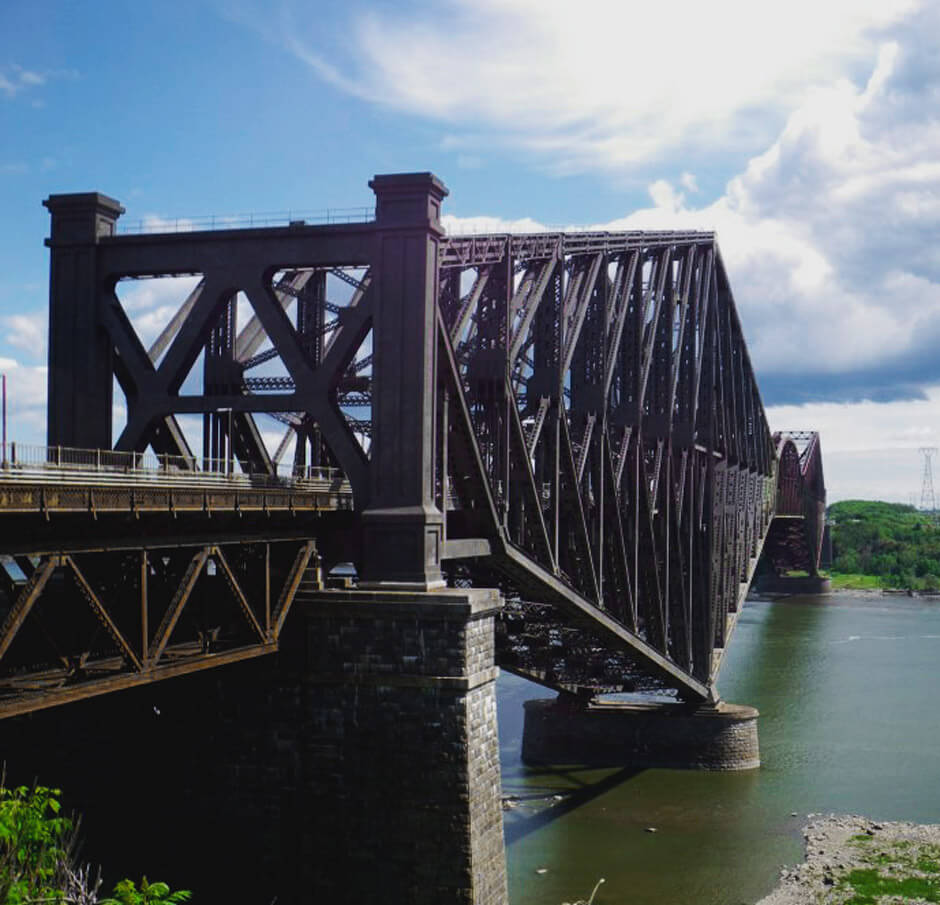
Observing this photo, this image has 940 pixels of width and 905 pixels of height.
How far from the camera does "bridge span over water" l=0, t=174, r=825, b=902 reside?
22578 millimetres

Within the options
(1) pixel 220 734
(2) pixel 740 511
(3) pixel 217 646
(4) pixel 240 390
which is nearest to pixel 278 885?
(1) pixel 220 734

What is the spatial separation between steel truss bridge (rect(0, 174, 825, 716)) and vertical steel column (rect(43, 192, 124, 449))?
0.06 m

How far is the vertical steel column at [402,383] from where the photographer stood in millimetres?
28828

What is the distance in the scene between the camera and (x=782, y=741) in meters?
59.7

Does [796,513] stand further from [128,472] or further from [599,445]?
[128,472]

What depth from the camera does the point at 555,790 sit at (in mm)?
49688

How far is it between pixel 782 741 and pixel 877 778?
7562mm

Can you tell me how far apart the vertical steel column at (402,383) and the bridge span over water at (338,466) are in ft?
0.18

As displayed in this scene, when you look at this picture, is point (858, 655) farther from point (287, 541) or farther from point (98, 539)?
point (98, 539)

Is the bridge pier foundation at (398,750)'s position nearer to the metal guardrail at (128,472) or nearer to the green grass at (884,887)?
the metal guardrail at (128,472)

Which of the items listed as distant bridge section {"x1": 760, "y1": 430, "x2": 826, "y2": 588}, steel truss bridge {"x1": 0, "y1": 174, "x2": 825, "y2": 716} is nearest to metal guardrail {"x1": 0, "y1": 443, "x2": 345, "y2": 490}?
steel truss bridge {"x1": 0, "y1": 174, "x2": 825, "y2": 716}

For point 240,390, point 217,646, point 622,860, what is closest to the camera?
point 217,646

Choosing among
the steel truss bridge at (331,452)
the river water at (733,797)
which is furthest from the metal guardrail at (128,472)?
the river water at (733,797)

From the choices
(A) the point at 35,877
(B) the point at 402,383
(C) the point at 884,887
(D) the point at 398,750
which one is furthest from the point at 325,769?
(C) the point at 884,887
